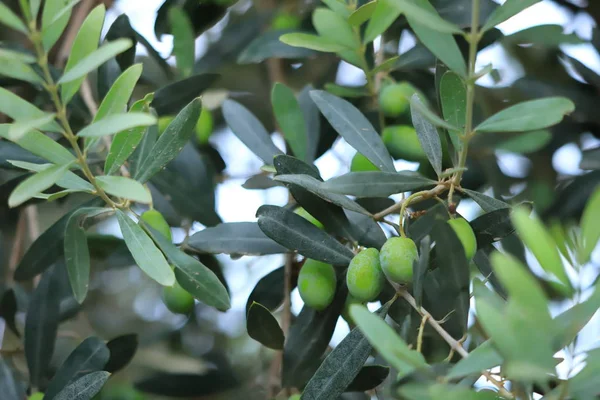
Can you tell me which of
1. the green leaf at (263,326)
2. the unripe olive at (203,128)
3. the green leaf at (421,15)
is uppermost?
the green leaf at (421,15)

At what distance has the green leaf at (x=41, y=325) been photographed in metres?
1.14

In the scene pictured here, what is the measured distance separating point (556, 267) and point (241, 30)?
122 centimetres

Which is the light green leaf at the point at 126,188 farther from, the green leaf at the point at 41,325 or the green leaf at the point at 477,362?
the green leaf at the point at 41,325

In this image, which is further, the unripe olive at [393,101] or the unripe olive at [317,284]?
the unripe olive at [393,101]

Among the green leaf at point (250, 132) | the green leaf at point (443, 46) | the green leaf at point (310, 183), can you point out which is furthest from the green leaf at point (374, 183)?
the green leaf at point (250, 132)

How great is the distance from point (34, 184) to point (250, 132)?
453 millimetres

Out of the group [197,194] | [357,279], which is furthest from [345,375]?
[197,194]

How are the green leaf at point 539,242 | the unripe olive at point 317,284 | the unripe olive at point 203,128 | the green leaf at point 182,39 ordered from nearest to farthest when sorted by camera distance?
the green leaf at point 539,242
the unripe olive at point 317,284
the green leaf at point 182,39
the unripe olive at point 203,128

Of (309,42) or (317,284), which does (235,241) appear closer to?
(317,284)

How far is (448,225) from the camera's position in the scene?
2.42 feet

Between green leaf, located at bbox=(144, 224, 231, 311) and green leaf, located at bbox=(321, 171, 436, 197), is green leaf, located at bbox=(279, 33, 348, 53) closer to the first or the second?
green leaf, located at bbox=(321, 171, 436, 197)

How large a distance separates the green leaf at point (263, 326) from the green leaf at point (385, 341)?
0.38 meters

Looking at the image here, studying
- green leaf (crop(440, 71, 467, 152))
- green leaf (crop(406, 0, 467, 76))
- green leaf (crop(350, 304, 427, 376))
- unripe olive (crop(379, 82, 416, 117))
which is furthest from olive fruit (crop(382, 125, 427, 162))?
green leaf (crop(350, 304, 427, 376))

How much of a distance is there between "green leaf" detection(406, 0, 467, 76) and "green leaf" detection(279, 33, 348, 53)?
15 cm
